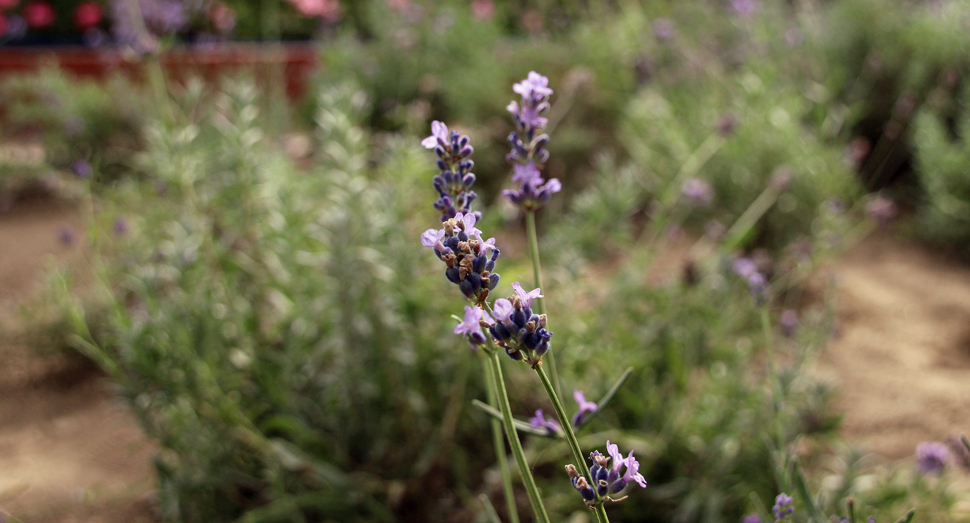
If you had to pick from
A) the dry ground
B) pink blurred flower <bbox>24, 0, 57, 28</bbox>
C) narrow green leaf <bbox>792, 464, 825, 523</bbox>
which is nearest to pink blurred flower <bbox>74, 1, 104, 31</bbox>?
pink blurred flower <bbox>24, 0, 57, 28</bbox>

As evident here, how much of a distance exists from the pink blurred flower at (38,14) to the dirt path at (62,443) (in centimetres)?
481

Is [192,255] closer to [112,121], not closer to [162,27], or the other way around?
[162,27]

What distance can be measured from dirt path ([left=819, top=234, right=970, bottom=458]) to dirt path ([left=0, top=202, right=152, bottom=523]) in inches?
93.0

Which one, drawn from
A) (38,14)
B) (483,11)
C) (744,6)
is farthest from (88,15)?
(744,6)

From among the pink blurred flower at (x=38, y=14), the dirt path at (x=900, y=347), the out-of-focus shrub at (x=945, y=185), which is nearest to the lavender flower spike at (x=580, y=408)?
the dirt path at (x=900, y=347)

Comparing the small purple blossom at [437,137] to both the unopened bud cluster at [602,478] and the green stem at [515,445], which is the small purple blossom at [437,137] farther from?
the unopened bud cluster at [602,478]

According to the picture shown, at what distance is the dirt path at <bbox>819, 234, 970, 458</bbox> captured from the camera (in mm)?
2223

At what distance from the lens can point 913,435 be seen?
218 cm

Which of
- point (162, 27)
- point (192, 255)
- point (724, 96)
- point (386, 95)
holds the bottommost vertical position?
point (192, 255)

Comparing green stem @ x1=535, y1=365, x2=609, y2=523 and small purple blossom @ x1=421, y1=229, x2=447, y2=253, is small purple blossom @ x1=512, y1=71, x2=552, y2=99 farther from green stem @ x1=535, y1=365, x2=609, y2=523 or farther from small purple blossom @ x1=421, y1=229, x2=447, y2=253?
green stem @ x1=535, y1=365, x2=609, y2=523

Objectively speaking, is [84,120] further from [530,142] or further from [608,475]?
[608,475]

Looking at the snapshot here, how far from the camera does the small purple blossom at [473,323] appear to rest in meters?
0.71

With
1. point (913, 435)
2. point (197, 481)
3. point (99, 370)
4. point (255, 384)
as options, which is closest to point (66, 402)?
point (99, 370)

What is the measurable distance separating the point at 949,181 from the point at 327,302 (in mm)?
3029
